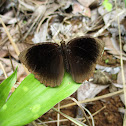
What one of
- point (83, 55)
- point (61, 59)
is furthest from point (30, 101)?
point (83, 55)

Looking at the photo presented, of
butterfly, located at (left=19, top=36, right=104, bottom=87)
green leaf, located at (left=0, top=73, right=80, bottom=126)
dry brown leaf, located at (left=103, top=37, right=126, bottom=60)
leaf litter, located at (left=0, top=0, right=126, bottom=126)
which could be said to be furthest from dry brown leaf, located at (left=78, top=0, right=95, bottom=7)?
green leaf, located at (left=0, top=73, right=80, bottom=126)

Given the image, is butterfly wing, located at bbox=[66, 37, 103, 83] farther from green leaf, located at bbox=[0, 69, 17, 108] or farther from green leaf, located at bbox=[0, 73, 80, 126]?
green leaf, located at bbox=[0, 69, 17, 108]

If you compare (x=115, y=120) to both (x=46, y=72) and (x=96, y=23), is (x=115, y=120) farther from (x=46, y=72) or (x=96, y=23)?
(x=96, y=23)

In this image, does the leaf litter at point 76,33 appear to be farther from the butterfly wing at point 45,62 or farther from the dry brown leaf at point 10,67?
the butterfly wing at point 45,62

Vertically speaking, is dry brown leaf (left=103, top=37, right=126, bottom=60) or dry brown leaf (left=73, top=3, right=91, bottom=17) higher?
dry brown leaf (left=73, top=3, right=91, bottom=17)

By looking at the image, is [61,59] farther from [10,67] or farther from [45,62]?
[10,67]

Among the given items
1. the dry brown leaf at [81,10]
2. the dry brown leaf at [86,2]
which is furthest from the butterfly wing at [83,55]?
the dry brown leaf at [86,2]
